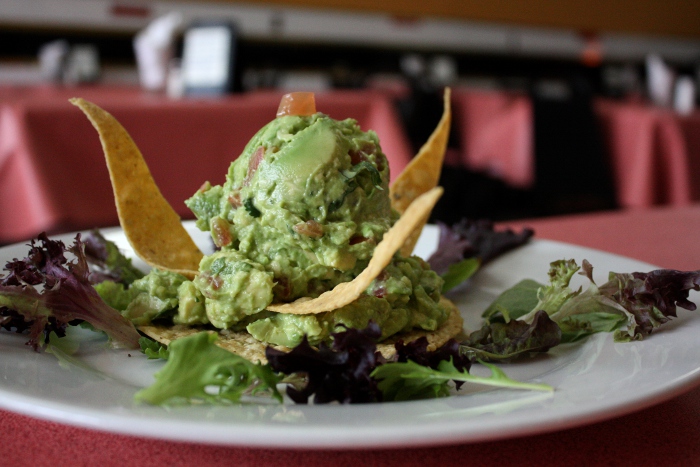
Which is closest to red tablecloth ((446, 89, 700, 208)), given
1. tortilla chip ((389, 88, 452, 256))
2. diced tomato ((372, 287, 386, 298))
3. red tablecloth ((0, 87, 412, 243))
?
red tablecloth ((0, 87, 412, 243))

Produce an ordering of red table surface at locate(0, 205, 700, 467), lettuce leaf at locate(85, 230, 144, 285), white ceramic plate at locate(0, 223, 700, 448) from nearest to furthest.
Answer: white ceramic plate at locate(0, 223, 700, 448) < red table surface at locate(0, 205, 700, 467) < lettuce leaf at locate(85, 230, 144, 285)

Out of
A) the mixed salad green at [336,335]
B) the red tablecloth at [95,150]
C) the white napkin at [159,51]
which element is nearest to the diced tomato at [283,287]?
the mixed salad green at [336,335]

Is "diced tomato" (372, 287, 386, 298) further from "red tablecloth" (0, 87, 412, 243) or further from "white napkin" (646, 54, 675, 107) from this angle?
"white napkin" (646, 54, 675, 107)

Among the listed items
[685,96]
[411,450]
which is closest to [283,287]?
[411,450]

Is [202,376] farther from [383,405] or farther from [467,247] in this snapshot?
[467,247]

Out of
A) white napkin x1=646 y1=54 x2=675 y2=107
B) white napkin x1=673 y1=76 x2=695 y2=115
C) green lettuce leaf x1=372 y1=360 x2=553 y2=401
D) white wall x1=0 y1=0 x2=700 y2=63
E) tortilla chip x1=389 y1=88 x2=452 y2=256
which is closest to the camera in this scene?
green lettuce leaf x1=372 y1=360 x2=553 y2=401

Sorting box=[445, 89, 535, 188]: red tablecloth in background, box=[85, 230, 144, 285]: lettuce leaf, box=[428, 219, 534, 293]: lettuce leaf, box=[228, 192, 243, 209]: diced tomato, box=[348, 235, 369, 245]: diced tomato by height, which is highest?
box=[228, 192, 243, 209]: diced tomato

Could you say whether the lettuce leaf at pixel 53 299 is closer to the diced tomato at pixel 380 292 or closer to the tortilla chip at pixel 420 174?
the diced tomato at pixel 380 292
